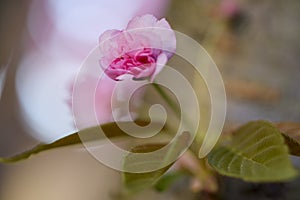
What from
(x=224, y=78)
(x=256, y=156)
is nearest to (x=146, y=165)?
(x=256, y=156)

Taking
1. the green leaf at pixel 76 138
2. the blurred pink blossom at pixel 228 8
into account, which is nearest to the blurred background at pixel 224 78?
the blurred pink blossom at pixel 228 8

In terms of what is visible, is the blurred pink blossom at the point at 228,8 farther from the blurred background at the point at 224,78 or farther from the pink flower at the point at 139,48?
the pink flower at the point at 139,48

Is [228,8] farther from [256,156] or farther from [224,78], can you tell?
[256,156]

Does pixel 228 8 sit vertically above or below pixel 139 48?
below

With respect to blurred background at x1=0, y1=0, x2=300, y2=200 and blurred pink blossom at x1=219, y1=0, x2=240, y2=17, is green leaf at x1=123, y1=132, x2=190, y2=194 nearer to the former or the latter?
blurred background at x1=0, y1=0, x2=300, y2=200

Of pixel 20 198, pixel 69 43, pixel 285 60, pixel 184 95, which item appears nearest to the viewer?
pixel 184 95

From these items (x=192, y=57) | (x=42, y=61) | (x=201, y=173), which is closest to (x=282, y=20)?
(x=192, y=57)

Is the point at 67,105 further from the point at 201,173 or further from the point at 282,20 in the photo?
the point at 282,20
